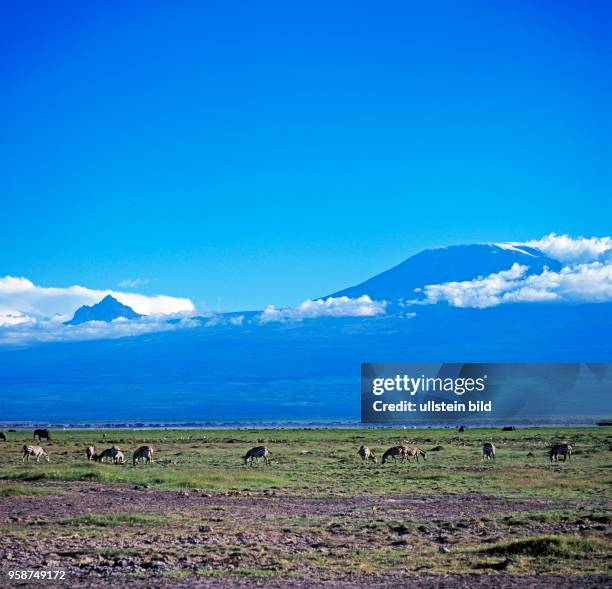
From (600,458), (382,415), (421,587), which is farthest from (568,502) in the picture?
(382,415)

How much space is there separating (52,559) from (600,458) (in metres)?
37.0

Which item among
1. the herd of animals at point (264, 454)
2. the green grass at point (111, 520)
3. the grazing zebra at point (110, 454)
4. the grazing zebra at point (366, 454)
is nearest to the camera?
the green grass at point (111, 520)

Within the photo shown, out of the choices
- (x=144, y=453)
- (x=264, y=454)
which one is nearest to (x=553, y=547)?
(x=264, y=454)

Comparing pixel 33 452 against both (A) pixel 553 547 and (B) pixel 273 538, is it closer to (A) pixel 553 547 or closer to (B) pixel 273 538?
(B) pixel 273 538

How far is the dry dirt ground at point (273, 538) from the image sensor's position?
16.0m

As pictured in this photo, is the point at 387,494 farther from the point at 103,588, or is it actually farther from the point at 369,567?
the point at 103,588

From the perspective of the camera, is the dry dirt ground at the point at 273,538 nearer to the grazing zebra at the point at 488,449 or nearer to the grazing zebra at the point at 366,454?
the grazing zebra at the point at 488,449

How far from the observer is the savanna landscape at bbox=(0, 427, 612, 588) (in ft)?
53.9

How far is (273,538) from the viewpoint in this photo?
66.7 ft

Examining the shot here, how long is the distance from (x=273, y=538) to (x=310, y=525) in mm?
2396

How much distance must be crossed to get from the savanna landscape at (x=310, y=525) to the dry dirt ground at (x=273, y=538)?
0.04 metres

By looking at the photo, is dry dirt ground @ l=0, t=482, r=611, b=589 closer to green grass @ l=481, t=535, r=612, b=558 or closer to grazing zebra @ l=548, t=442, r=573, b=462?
green grass @ l=481, t=535, r=612, b=558

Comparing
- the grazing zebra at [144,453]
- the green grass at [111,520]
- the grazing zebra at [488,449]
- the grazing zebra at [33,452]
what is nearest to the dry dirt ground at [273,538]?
the green grass at [111,520]

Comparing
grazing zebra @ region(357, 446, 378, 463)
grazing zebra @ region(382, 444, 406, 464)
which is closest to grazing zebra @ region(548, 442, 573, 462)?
grazing zebra @ region(382, 444, 406, 464)
